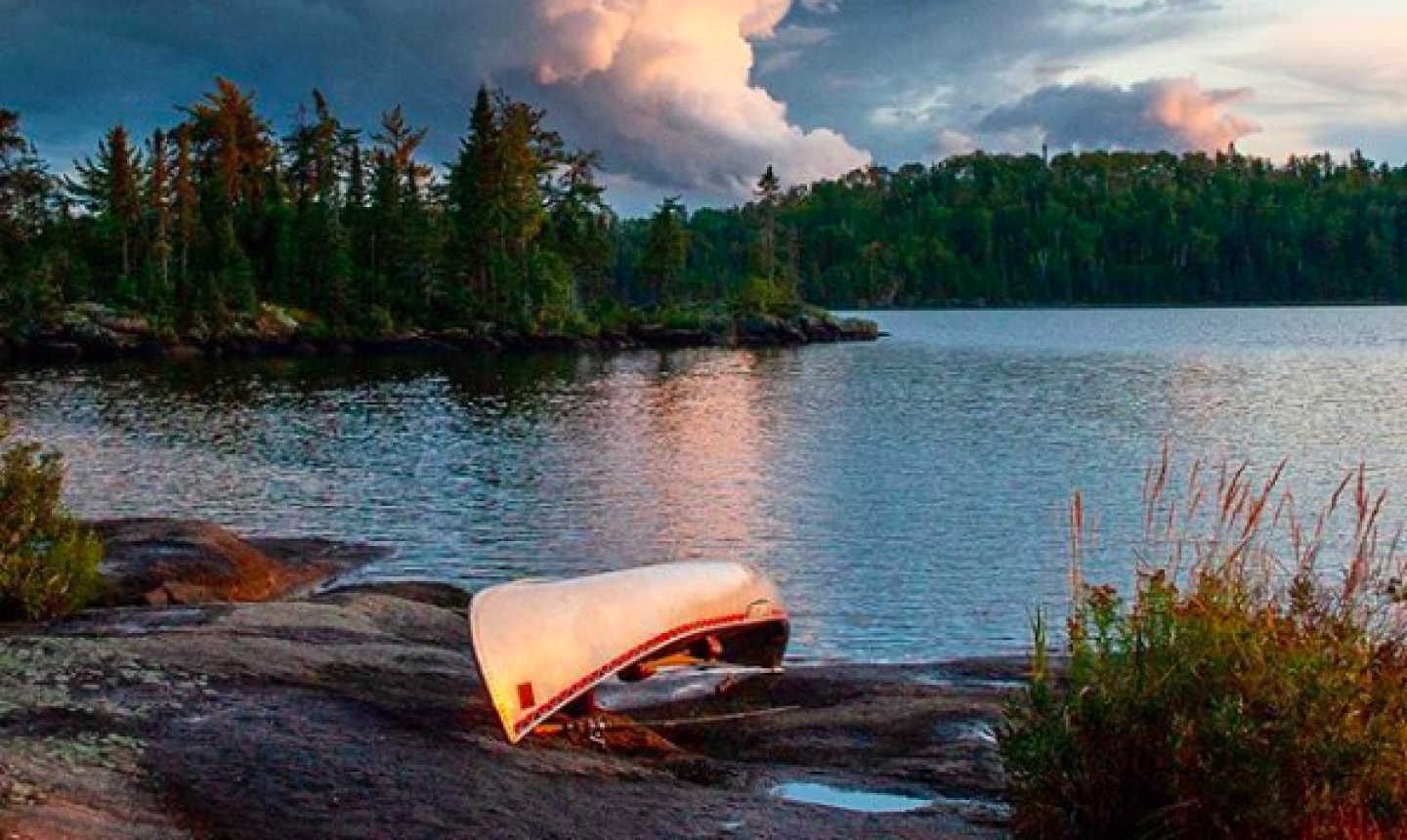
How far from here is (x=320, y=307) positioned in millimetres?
104812

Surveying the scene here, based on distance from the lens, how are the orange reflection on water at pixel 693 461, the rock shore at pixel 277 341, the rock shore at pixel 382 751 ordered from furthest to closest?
the rock shore at pixel 277 341 → the orange reflection on water at pixel 693 461 → the rock shore at pixel 382 751

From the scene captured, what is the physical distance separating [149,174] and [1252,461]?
8570 cm

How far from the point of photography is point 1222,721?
7.79 metres

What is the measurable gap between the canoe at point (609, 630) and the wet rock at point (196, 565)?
8.63 metres

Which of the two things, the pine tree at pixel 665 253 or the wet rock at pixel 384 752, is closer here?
the wet rock at pixel 384 752

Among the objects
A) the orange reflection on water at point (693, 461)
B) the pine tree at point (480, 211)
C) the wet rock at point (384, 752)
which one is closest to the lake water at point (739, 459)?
the orange reflection on water at point (693, 461)

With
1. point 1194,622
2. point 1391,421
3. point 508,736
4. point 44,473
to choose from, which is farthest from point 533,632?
point 1391,421

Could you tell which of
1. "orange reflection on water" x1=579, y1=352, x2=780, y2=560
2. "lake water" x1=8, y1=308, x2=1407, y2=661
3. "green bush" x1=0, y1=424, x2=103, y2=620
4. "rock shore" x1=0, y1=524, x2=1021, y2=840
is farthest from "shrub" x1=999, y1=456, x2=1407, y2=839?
"orange reflection on water" x1=579, y1=352, x2=780, y2=560

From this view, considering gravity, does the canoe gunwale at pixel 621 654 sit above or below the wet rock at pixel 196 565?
above

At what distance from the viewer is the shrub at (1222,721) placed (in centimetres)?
773

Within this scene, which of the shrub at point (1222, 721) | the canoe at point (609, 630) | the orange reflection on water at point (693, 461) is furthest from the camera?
the orange reflection on water at point (693, 461)

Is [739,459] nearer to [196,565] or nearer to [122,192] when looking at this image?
[196,565]

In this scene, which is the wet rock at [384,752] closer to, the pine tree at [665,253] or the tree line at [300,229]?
the tree line at [300,229]

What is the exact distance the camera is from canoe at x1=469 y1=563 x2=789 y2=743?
10383 mm
